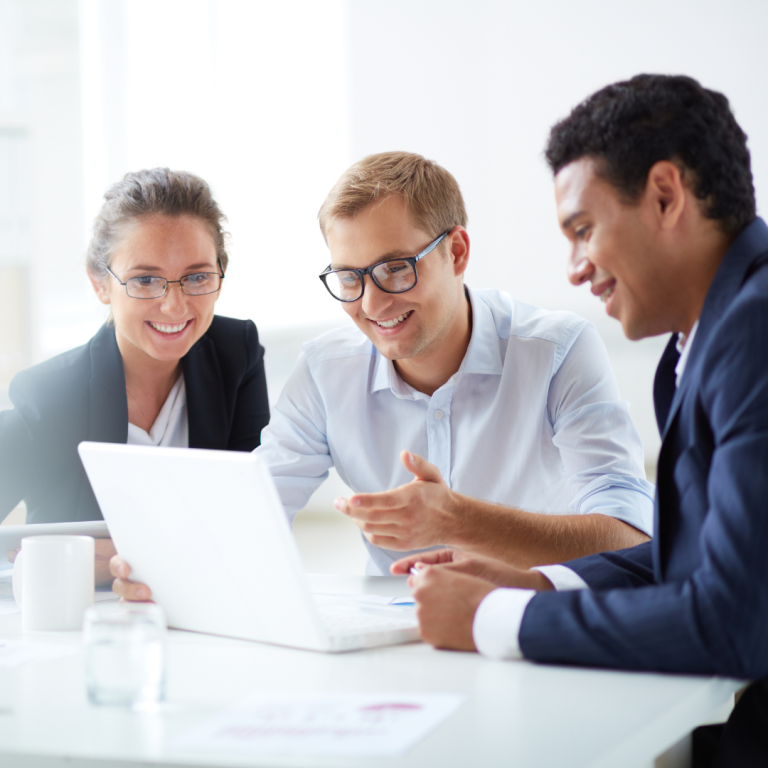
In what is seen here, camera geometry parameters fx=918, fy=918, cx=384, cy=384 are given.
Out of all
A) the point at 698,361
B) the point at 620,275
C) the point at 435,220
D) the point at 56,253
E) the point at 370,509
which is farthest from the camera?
the point at 56,253

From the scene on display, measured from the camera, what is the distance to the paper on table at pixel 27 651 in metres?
1.10

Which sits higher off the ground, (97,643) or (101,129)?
(101,129)

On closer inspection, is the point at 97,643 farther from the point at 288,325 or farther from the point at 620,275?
the point at 288,325

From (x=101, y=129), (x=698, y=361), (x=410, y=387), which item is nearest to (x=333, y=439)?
(x=410, y=387)

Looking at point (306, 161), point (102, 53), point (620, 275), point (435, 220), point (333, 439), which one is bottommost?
point (333, 439)

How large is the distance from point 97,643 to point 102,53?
3510 millimetres

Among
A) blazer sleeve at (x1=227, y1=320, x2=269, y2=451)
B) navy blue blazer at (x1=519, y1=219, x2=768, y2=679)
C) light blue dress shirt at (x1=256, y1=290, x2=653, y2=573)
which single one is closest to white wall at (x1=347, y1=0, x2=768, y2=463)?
blazer sleeve at (x1=227, y1=320, x2=269, y2=451)

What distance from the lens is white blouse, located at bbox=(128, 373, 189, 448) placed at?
2.18 meters

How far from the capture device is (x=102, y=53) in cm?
386

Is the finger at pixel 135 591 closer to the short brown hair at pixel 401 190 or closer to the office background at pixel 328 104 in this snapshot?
the short brown hair at pixel 401 190

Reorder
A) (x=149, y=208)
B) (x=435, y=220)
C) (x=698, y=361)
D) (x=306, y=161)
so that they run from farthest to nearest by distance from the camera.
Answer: (x=306, y=161), (x=149, y=208), (x=435, y=220), (x=698, y=361)

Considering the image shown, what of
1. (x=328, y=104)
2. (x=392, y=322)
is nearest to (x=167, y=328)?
(x=392, y=322)

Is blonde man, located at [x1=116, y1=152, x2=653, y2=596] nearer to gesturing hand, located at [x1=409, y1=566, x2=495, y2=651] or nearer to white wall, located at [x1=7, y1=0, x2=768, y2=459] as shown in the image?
gesturing hand, located at [x1=409, y1=566, x2=495, y2=651]

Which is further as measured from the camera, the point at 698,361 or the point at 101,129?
the point at 101,129
